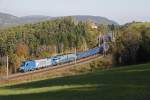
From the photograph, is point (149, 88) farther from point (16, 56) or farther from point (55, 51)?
point (55, 51)

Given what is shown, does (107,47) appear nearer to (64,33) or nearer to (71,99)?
(64,33)

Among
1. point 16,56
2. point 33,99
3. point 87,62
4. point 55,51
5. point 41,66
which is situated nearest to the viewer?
point 33,99

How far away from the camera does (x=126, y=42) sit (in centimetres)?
12800

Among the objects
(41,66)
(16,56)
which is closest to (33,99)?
(41,66)

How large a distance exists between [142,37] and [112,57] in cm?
1015

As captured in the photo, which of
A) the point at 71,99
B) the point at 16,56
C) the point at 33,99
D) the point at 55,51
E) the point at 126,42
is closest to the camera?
the point at 71,99

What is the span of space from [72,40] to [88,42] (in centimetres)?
686

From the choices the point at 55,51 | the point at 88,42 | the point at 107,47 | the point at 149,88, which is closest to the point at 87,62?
the point at 107,47

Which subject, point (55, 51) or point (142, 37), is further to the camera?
point (55, 51)

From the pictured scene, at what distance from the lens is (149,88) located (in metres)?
21.7

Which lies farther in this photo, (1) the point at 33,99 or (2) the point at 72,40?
(2) the point at 72,40

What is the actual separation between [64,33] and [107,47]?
43.4 meters

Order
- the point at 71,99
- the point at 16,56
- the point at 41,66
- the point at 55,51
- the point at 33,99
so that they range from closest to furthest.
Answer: the point at 71,99
the point at 33,99
the point at 41,66
the point at 16,56
the point at 55,51

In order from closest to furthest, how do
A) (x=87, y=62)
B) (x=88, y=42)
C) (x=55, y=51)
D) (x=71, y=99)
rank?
(x=71, y=99) → (x=87, y=62) → (x=55, y=51) → (x=88, y=42)
